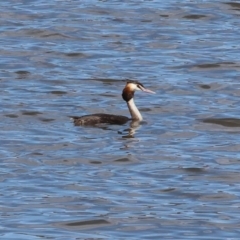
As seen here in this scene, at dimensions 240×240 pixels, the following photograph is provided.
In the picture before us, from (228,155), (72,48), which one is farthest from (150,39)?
(228,155)

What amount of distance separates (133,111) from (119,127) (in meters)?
0.48

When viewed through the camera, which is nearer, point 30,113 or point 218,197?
point 218,197

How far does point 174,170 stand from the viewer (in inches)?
586

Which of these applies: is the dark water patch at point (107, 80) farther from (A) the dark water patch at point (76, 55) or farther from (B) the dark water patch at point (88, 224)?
(B) the dark water patch at point (88, 224)

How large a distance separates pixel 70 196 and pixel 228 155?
9.13 ft

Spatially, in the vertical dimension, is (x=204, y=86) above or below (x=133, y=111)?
below

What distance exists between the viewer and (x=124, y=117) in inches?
709

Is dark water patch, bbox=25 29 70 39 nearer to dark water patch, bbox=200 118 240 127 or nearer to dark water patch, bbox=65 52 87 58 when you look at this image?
dark water patch, bbox=65 52 87 58

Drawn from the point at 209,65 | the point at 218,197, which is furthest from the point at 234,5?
the point at 218,197

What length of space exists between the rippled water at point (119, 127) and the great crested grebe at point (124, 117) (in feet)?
0.45

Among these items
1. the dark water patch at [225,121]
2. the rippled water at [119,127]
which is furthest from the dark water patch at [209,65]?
the dark water patch at [225,121]

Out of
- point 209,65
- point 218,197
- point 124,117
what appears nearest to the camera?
point 218,197

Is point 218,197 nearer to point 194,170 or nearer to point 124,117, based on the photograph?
point 194,170

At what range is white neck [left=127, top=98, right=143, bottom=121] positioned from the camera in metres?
17.9
